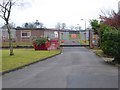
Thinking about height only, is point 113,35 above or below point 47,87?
above

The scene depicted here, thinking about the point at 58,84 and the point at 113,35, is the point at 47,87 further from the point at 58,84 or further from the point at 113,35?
the point at 113,35

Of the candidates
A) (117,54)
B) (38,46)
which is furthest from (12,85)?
(38,46)

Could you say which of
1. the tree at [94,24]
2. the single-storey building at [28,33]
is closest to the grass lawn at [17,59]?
the tree at [94,24]

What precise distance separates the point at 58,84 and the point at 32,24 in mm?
109255

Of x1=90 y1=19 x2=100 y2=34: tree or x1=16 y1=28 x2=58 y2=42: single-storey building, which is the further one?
x1=16 y1=28 x2=58 y2=42: single-storey building

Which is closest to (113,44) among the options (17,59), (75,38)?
(17,59)

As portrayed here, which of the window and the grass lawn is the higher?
the window

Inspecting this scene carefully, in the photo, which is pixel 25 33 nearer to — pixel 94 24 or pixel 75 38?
pixel 75 38

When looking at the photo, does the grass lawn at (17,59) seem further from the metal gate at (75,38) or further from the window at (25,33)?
the window at (25,33)

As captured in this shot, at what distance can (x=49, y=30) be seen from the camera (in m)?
67.6

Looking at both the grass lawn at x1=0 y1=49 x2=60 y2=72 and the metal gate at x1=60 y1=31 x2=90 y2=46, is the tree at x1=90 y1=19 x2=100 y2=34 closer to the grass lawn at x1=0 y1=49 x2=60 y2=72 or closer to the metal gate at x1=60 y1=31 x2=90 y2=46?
the metal gate at x1=60 y1=31 x2=90 y2=46

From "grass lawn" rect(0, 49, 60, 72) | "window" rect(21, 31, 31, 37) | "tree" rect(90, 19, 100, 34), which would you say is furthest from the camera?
"window" rect(21, 31, 31, 37)

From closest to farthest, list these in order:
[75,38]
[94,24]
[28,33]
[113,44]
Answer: [113,44] < [94,24] < [75,38] < [28,33]

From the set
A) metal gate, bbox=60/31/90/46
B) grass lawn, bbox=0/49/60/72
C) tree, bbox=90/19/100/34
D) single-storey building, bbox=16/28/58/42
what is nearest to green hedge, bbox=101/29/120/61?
grass lawn, bbox=0/49/60/72
